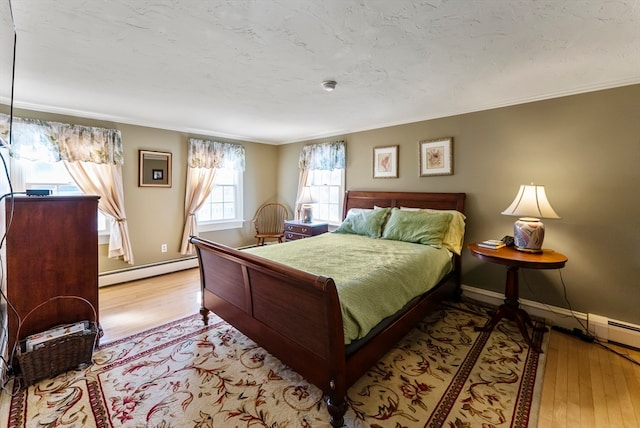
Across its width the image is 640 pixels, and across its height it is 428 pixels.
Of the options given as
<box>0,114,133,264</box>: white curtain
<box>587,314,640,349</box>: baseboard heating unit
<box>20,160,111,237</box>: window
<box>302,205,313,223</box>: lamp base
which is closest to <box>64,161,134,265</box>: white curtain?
<box>0,114,133,264</box>: white curtain

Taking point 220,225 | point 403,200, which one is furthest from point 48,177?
point 403,200

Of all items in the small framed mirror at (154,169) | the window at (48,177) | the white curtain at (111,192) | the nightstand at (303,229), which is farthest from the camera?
the nightstand at (303,229)

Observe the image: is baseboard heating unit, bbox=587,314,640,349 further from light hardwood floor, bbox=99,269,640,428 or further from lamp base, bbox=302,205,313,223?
lamp base, bbox=302,205,313,223

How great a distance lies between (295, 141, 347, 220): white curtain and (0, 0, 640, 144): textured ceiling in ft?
3.95

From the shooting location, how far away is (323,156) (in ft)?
15.0

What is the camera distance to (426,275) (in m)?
2.44

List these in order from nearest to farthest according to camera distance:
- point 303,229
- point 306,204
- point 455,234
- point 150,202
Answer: point 455,234 → point 150,202 → point 303,229 → point 306,204

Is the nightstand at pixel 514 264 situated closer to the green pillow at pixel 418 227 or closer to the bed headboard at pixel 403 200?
the green pillow at pixel 418 227

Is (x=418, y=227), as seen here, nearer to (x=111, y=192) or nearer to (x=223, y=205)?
(x=223, y=205)

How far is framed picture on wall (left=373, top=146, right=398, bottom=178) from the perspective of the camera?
379 centimetres

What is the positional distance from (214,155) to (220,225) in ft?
3.85

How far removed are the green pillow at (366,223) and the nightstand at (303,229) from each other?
0.67m

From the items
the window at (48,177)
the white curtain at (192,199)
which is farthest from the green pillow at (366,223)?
the window at (48,177)

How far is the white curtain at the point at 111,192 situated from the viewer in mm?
3367
